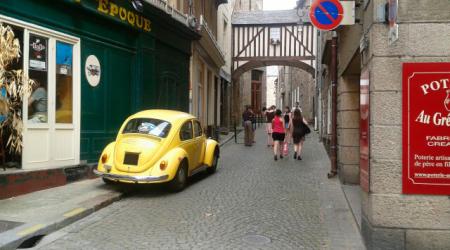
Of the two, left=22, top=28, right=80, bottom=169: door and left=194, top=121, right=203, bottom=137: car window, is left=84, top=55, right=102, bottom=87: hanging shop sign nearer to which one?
left=22, top=28, right=80, bottom=169: door

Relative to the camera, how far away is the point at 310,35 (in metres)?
27.8

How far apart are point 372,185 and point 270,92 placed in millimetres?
80454

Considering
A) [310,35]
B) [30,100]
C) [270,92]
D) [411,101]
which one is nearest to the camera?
[411,101]

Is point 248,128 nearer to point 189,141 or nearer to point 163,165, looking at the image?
point 189,141

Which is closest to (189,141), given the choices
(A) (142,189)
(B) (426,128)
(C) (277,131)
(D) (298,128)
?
(A) (142,189)

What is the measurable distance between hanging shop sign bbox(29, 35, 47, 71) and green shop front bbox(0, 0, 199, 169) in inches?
0.7

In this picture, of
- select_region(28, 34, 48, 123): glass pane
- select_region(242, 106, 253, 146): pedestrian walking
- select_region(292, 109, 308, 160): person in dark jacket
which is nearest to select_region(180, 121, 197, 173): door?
select_region(28, 34, 48, 123): glass pane

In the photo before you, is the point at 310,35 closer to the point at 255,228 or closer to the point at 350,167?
the point at 350,167

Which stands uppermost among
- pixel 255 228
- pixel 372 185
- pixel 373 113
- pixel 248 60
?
pixel 248 60

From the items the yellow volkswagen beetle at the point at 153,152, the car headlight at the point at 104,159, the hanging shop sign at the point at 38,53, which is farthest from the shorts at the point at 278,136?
the hanging shop sign at the point at 38,53

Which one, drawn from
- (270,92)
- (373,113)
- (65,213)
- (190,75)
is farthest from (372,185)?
(270,92)

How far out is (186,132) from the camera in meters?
9.88

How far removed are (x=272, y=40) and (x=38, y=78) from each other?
68.3ft

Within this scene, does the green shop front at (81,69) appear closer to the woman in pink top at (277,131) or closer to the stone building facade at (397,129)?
the woman in pink top at (277,131)
